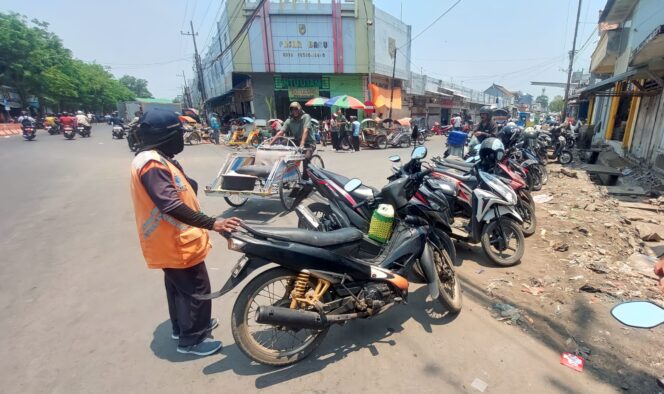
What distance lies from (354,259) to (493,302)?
5.41 feet

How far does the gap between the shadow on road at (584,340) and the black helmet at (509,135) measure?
3705 millimetres

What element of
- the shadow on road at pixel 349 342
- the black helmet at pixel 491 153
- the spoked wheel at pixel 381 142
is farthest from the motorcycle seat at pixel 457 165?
the spoked wheel at pixel 381 142

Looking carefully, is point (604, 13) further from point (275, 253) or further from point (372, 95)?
point (275, 253)

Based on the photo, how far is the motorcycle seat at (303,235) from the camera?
206 centimetres

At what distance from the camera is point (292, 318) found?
206 cm

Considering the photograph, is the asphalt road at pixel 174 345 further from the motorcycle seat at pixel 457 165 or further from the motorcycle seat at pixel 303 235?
the motorcycle seat at pixel 457 165

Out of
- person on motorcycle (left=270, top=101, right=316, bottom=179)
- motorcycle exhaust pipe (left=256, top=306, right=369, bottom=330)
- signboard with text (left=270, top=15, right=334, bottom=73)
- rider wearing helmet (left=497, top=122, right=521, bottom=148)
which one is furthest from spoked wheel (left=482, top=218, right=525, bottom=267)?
signboard with text (left=270, top=15, right=334, bottom=73)

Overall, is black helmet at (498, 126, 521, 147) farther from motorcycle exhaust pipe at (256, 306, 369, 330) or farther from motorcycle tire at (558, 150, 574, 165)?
motorcycle tire at (558, 150, 574, 165)

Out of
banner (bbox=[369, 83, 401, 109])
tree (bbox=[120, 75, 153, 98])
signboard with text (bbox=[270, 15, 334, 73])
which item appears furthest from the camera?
tree (bbox=[120, 75, 153, 98])

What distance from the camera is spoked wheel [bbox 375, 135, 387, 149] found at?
16.4 metres

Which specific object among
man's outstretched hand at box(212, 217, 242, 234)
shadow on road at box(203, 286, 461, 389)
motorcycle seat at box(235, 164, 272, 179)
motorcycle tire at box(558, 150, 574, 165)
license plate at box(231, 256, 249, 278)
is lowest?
shadow on road at box(203, 286, 461, 389)

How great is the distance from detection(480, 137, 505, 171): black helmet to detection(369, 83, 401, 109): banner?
60.2 feet

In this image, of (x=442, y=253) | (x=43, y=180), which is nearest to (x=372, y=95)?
(x=43, y=180)

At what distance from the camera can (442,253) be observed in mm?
2959
